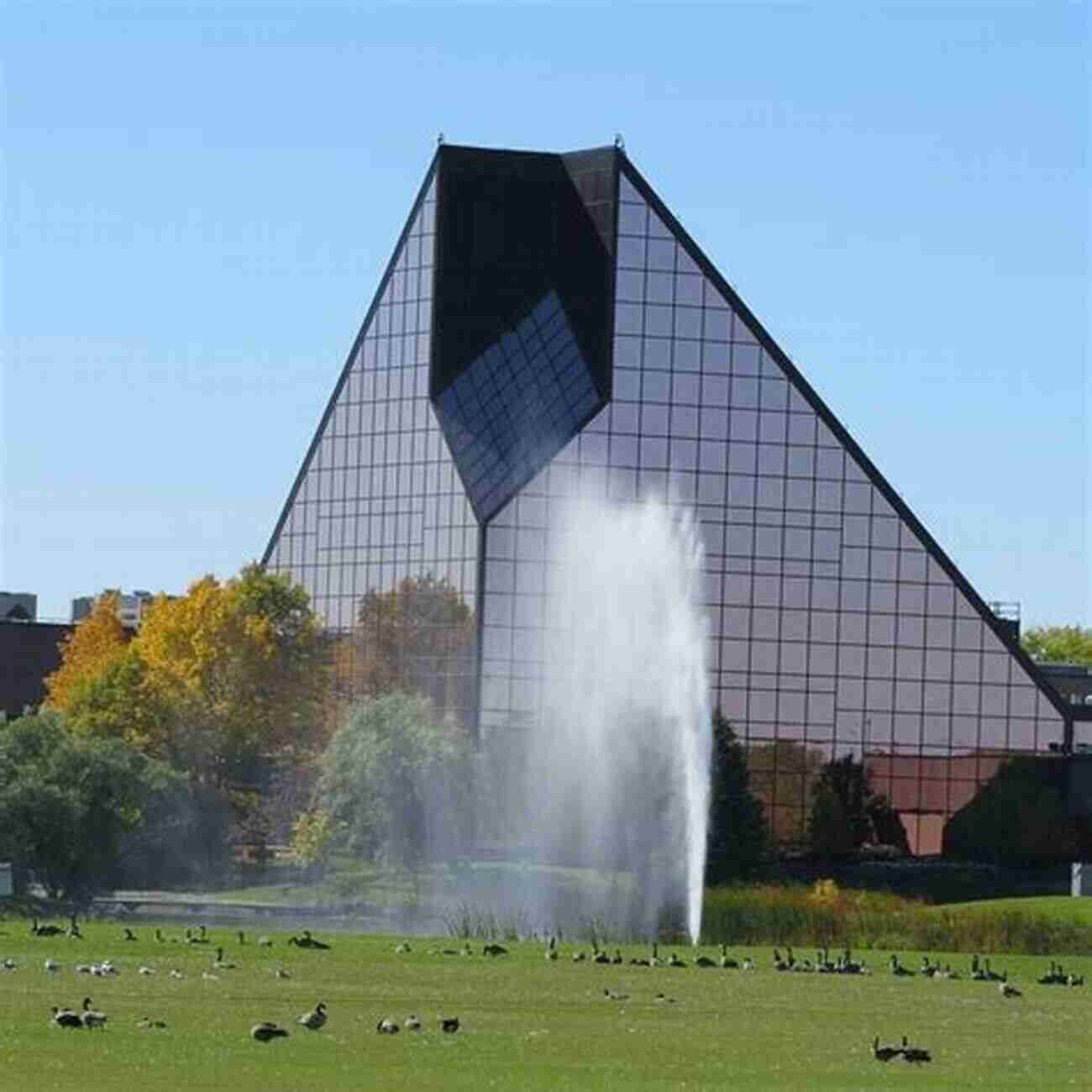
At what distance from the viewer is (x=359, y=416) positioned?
13988 centimetres

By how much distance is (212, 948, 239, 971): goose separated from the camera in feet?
184

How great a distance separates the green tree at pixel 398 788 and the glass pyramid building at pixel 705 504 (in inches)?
689

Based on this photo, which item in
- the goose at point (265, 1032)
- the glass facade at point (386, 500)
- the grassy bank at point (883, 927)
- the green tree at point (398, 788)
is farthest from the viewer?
the glass facade at point (386, 500)

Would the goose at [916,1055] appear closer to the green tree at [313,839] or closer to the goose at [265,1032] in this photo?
the goose at [265,1032]

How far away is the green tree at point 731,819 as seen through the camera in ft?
384

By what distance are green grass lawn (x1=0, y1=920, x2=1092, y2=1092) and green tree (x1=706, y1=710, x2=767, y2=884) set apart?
53053mm

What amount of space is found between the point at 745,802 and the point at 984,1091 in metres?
83.6

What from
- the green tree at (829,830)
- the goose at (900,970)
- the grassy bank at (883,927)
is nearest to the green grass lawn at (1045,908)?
the grassy bank at (883,927)

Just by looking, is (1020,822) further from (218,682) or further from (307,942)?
(307,942)

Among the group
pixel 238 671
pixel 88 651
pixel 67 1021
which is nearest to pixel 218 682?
pixel 238 671

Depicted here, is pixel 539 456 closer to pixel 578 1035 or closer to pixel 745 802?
pixel 745 802

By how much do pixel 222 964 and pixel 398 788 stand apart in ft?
168

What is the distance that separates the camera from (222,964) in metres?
57.2

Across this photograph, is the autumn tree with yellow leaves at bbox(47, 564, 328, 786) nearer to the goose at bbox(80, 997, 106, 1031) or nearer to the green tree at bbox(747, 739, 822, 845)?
the green tree at bbox(747, 739, 822, 845)
